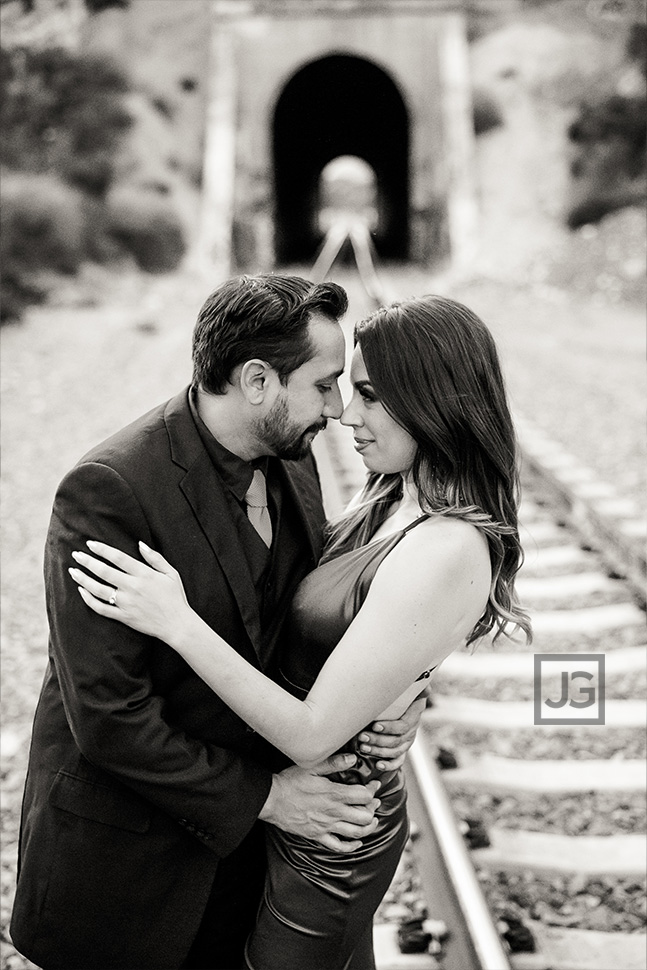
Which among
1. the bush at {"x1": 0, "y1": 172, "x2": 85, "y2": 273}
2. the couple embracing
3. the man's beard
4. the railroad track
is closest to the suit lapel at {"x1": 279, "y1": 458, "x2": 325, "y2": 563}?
the couple embracing

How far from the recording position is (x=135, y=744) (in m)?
1.93

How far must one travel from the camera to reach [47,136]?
50.8 ft

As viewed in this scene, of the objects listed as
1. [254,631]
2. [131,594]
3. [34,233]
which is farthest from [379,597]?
[34,233]

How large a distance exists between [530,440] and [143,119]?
44.9 ft

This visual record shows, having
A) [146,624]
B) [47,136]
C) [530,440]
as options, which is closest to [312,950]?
[146,624]

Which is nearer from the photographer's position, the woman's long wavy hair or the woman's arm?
the woman's arm

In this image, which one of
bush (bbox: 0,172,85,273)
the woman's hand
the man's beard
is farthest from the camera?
bush (bbox: 0,172,85,273)

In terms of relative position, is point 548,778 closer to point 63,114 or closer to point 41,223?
point 41,223

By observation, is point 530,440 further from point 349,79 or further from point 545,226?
point 349,79

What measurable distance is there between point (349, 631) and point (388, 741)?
32 cm

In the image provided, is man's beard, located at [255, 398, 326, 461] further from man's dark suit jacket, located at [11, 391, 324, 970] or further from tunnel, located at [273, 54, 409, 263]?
tunnel, located at [273, 54, 409, 263]

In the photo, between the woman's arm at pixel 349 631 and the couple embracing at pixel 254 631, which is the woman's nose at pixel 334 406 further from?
the woman's arm at pixel 349 631

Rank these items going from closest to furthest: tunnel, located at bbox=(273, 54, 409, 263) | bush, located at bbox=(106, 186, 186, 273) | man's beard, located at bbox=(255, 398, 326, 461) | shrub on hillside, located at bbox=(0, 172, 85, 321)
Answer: man's beard, located at bbox=(255, 398, 326, 461), shrub on hillside, located at bbox=(0, 172, 85, 321), bush, located at bbox=(106, 186, 186, 273), tunnel, located at bbox=(273, 54, 409, 263)

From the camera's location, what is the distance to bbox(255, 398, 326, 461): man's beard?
6.95 feet
